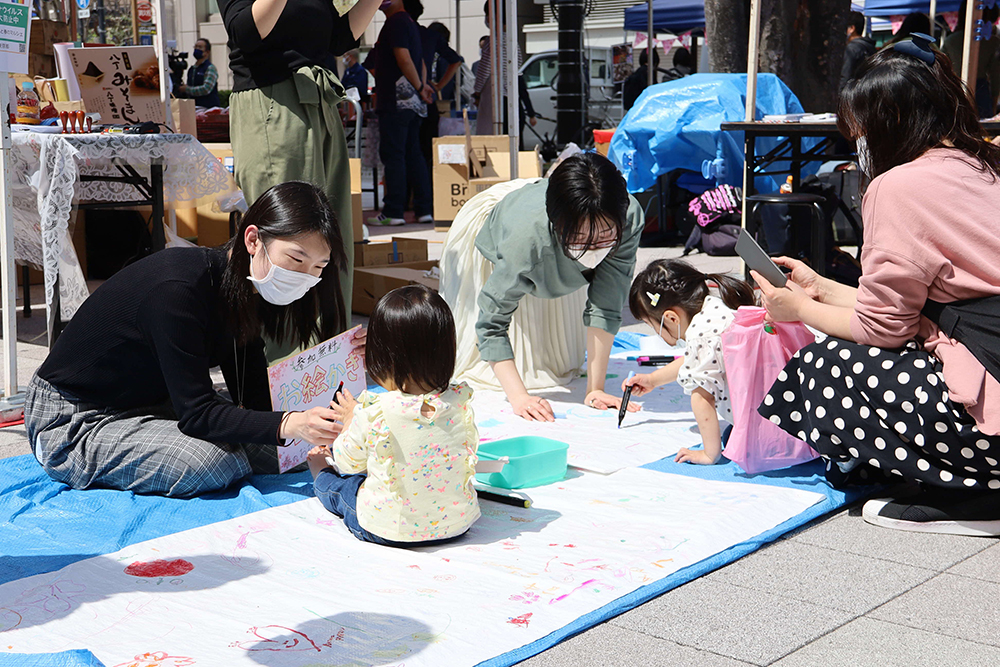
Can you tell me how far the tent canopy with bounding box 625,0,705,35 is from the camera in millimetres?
15078

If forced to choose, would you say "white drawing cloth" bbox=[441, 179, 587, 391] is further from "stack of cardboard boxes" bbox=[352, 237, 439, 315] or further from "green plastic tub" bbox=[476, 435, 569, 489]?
"green plastic tub" bbox=[476, 435, 569, 489]

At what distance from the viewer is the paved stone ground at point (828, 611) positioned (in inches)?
72.7

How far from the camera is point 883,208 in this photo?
233 centimetres

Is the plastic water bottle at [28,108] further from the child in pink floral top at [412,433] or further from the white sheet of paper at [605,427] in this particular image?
the child in pink floral top at [412,433]

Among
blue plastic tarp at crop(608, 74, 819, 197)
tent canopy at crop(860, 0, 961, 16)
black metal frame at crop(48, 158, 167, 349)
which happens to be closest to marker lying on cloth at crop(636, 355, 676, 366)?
black metal frame at crop(48, 158, 167, 349)

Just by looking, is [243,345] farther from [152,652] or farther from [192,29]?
[192,29]

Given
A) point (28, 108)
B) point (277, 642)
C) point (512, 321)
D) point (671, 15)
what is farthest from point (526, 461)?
point (671, 15)

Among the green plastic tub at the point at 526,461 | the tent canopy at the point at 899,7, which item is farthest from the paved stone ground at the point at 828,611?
the tent canopy at the point at 899,7

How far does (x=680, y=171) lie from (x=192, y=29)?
1945 cm

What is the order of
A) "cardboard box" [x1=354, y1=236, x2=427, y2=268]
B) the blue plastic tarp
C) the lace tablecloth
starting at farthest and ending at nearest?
the blue plastic tarp
"cardboard box" [x1=354, y1=236, x2=427, y2=268]
the lace tablecloth

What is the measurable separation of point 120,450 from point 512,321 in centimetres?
179

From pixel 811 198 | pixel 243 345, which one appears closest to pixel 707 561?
pixel 243 345

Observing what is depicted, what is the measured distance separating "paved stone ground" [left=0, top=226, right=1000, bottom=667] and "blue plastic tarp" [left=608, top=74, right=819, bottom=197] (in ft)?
17.2

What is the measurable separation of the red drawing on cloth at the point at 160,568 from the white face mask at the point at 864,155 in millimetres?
1852
